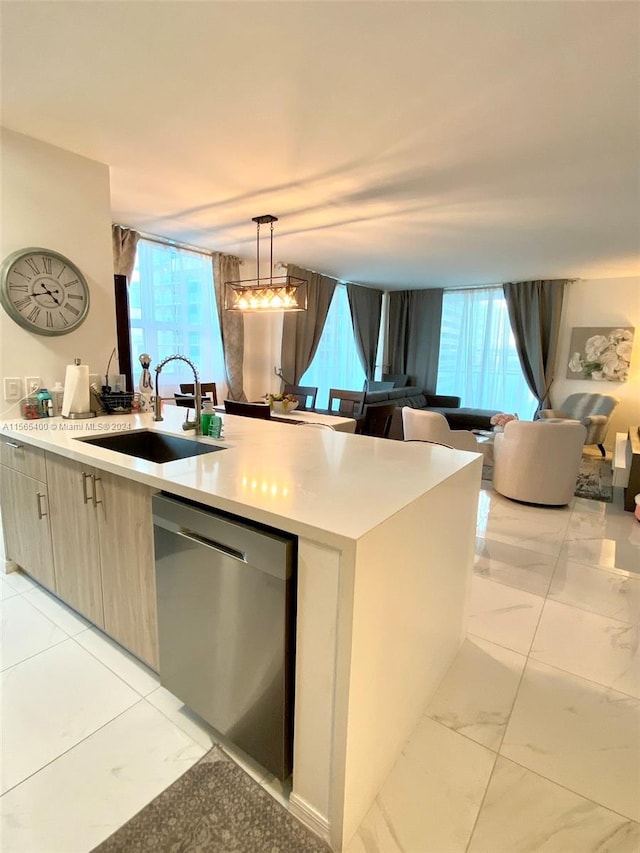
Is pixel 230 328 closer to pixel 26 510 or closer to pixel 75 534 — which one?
pixel 26 510

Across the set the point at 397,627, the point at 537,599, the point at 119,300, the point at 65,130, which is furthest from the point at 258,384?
the point at 397,627

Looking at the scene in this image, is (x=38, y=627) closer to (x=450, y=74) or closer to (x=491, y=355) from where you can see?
(x=450, y=74)

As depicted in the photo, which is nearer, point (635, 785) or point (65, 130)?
point (635, 785)

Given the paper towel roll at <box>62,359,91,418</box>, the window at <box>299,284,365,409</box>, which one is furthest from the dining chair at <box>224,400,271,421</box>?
the window at <box>299,284,365,409</box>

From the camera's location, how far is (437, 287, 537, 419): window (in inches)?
267

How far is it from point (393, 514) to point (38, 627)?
6.18 feet

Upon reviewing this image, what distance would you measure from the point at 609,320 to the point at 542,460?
365 cm

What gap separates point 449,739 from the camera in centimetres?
150

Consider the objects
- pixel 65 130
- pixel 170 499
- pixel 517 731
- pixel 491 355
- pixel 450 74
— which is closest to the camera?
pixel 170 499

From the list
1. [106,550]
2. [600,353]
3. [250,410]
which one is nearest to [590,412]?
[600,353]

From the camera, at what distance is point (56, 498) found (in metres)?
1.91

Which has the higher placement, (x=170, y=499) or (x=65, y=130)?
(x=65, y=130)

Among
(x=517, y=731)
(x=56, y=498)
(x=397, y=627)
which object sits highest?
(x=56, y=498)

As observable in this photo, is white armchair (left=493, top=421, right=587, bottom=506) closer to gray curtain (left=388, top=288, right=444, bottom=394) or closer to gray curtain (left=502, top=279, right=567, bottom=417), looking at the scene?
gray curtain (left=502, top=279, right=567, bottom=417)
